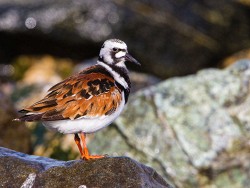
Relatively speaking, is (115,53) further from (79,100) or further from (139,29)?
(139,29)

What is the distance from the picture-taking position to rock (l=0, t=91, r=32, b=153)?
→ 11.4 meters

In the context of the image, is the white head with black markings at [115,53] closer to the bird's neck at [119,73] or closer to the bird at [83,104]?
the bird's neck at [119,73]


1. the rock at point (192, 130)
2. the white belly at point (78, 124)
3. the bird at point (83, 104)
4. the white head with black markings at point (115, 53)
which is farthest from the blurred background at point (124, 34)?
the white belly at point (78, 124)

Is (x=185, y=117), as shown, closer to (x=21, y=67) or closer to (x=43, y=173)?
(x=43, y=173)

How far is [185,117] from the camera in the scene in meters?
11.4

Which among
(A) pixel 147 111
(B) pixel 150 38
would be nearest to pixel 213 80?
(A) pixel 147 111

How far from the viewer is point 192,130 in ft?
36.8

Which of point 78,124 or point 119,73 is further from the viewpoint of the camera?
point 119,73

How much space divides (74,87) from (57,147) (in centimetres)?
415

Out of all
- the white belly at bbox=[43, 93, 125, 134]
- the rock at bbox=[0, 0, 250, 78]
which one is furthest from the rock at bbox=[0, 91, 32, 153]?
the rock at bbox=[0, 0, 250, 78]

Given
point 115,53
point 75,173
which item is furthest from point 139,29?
point 75,173

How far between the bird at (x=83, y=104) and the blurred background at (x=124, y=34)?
1010 centimetres

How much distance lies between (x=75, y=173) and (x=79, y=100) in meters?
1.10

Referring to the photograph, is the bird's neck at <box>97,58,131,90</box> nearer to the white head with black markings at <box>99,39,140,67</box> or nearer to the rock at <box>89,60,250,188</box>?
the white head with black markings at <box>99,39,140,67</box>
